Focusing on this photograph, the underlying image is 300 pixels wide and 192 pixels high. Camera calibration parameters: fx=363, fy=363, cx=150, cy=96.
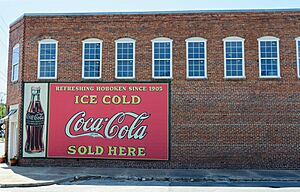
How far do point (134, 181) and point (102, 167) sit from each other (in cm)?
384

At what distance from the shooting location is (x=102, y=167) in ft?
59.8

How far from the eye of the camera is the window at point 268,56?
18266mm

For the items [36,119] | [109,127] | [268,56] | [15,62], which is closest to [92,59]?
[109,127]

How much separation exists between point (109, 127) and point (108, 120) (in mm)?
360

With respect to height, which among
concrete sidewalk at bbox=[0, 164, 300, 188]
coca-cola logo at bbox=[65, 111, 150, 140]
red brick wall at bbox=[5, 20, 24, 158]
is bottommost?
concrete sidewalk at bbox=[0, 164, 300, 188]

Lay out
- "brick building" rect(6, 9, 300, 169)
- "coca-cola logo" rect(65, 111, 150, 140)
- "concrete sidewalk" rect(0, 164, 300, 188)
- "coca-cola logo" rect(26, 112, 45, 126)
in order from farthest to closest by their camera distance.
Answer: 1. "coca-cola logo" rect(26, 112, 45, 126)
2. "coca-cola logo" rect(65, 111, 150, 140)
3. "brick building" rect(6, 9, 300, 169)
4. "concrete sidewalk" rect(0, 164, 300, 188)

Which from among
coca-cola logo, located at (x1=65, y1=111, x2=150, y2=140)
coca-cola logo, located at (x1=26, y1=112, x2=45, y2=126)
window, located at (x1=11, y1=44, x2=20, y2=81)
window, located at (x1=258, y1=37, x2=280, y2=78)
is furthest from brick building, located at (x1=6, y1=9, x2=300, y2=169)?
coca-cola logo, located at (x1=65, y1=111, x2=150, y2=140)

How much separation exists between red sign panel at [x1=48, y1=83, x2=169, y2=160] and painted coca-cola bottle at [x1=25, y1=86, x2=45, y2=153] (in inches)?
18.8

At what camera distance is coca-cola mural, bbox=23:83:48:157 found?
61.1ft

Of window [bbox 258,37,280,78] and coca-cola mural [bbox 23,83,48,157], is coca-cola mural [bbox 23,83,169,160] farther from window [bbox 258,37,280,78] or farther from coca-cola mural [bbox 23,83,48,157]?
window [bbox 258,37,280,78]

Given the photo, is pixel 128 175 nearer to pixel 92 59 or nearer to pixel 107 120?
pixel 107 120

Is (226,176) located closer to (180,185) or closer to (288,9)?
(180,185)

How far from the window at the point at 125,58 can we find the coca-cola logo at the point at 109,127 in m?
2.01

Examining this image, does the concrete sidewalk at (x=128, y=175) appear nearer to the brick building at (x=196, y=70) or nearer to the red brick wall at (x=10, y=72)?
the brick building at (x=196, y=70)
